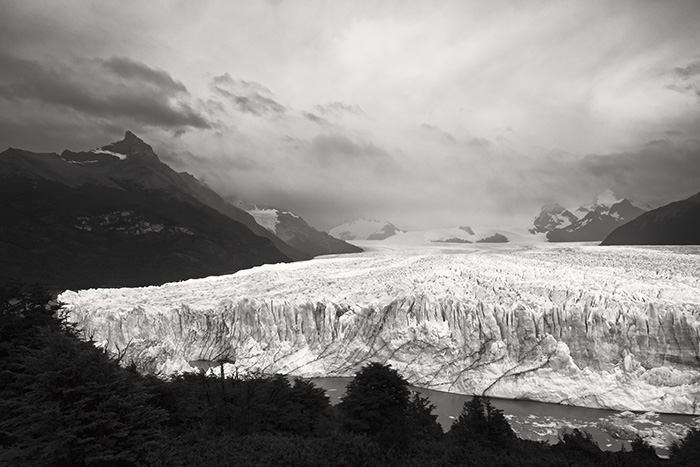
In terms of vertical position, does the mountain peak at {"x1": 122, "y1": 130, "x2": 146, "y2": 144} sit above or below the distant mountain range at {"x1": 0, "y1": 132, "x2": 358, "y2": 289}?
above

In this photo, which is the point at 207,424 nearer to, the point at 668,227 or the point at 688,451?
the point at 688,451

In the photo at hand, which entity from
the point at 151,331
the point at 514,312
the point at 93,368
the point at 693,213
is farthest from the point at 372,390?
the point at 693,213

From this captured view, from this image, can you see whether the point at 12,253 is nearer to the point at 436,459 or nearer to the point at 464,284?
the point at 464,284

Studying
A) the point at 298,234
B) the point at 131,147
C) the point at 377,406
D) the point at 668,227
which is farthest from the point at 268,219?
the point at 377,406

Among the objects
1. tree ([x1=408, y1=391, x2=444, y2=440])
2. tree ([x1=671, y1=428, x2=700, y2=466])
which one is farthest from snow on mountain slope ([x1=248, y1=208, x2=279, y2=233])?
tree ([x1=671, y1=428, x2=700, y2=466])

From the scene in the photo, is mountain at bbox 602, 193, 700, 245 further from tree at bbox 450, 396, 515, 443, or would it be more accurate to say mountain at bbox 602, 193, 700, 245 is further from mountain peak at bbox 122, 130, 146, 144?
mountain peak at bbox 122, 130, 146, 144

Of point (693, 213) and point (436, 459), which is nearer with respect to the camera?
point (436, 459)

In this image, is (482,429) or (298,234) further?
(298,234)
